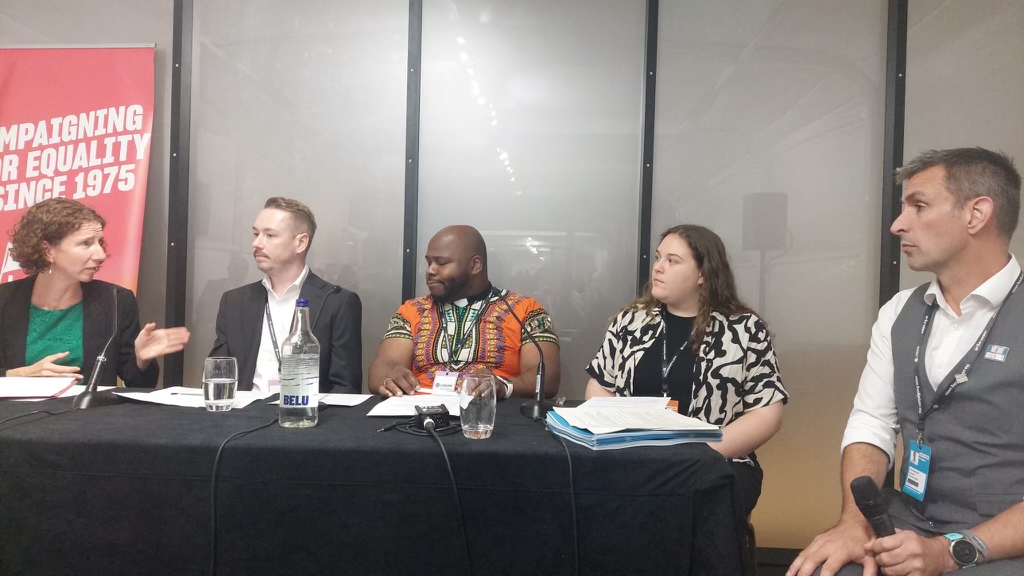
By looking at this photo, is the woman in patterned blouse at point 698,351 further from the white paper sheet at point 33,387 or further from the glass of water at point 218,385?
the white paper sheet at point 33,387

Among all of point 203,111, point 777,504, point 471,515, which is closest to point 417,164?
point 203,111

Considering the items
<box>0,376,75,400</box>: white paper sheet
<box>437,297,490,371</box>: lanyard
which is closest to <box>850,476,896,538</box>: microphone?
<box>437,297,490,371</box>: lanyard

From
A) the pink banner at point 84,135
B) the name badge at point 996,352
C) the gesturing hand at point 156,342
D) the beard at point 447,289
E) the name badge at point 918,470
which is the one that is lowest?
the name badge at point 918,470

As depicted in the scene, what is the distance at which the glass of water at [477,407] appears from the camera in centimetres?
135

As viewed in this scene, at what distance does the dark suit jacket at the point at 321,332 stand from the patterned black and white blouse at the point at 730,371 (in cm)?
112

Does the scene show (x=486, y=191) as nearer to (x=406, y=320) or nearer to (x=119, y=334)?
(x=406, y=320)

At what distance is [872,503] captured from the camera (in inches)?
46.1

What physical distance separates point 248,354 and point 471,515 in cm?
165

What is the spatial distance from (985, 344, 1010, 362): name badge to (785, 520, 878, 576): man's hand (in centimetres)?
49

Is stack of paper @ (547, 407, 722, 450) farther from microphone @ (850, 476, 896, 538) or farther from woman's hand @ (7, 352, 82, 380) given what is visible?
woman's hand @ (7, 352, 82, 380)

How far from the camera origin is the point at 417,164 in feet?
10.5

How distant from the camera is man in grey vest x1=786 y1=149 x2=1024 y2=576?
127cm

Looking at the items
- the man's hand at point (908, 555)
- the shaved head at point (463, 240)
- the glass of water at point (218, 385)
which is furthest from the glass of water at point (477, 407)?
the shaved head at point (463, 240)

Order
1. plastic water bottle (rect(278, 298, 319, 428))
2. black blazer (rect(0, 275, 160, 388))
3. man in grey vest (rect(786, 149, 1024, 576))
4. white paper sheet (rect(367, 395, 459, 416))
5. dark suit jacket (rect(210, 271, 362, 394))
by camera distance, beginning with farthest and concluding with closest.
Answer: dark suit jacket (rect(210, 271, 362, 394)) < black blazer (rect(0, 275, 160, 388)) < white paper sheet (rect(367, 395, 459, 416)) < plastic water bottle (rect(278, 298, 319, 428)) < man in grey vest (rect(786, 149, 1024, 576))
